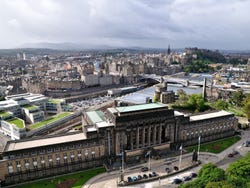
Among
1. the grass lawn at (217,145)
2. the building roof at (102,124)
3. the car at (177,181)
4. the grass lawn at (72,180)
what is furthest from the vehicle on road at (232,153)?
the grass lawn at (72,180)

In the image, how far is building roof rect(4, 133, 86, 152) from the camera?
57656 mm

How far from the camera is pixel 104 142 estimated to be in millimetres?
63719

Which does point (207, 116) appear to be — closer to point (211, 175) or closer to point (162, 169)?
point (162, 169)

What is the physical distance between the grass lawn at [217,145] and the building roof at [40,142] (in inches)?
1591

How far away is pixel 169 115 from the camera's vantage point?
231 ft

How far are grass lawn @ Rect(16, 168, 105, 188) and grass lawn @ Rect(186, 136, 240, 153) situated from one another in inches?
1403

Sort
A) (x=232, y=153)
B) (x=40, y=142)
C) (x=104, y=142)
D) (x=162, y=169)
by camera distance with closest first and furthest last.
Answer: (x=40, y=142) < (x=162, y=169) < (x=104, y=142) < (x=232, y=153)

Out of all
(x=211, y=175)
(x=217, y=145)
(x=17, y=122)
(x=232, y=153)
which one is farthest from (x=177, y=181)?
(x=17, y=122)

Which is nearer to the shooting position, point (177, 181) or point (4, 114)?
point (177, 181)

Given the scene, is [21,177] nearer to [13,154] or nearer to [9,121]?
[13,154]

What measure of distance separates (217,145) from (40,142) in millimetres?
62606

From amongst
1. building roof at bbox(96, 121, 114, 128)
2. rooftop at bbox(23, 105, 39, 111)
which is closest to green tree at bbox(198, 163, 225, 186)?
building roof at bbox(96, 121, 114, 128)

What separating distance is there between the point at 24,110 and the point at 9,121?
41.0 ft

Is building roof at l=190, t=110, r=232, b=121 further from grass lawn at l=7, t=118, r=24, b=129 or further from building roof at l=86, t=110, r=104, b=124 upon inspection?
grass lawn at l=7, t=118, r=24, b=129
